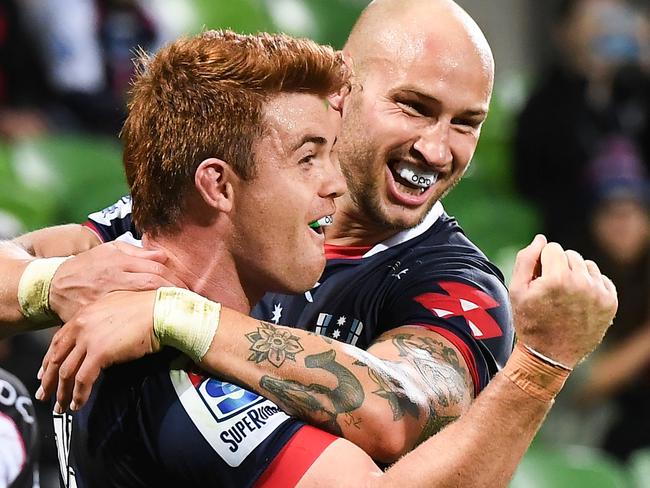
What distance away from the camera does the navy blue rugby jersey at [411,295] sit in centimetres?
263

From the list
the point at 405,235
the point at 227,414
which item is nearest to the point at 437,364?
the point at 227,414

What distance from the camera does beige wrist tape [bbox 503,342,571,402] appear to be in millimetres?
2125

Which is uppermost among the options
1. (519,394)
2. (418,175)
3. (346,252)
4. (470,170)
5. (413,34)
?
(413,34)

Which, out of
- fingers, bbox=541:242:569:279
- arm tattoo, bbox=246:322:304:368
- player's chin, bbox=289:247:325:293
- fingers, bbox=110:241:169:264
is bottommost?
arm tattoo, bbox=246:322:304:368

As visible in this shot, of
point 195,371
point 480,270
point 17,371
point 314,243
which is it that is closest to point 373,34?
point 480,270

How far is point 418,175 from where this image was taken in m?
3.03

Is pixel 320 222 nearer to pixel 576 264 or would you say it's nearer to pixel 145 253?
pixel 145 253

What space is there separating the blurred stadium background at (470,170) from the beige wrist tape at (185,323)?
2.37 metres

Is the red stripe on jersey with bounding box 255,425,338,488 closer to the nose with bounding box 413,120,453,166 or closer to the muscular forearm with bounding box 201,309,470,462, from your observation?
the muscular forearm with bounding box 201,309,470,462

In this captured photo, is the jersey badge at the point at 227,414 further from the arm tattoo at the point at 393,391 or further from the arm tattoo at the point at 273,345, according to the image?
the arm tattoo at the point at 393,391

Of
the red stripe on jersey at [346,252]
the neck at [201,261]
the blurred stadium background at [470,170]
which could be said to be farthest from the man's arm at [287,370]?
the blurred stadium background at [470,170]

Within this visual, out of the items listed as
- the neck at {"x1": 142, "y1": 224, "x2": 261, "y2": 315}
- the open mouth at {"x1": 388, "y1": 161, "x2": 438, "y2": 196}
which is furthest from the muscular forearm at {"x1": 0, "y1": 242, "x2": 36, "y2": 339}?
the open mouth at {"x1": 388, "y1": 161, "x2": 438, "y2": 196}

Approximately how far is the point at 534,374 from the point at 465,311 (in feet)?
1.71

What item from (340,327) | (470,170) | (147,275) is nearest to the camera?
(147,275)
